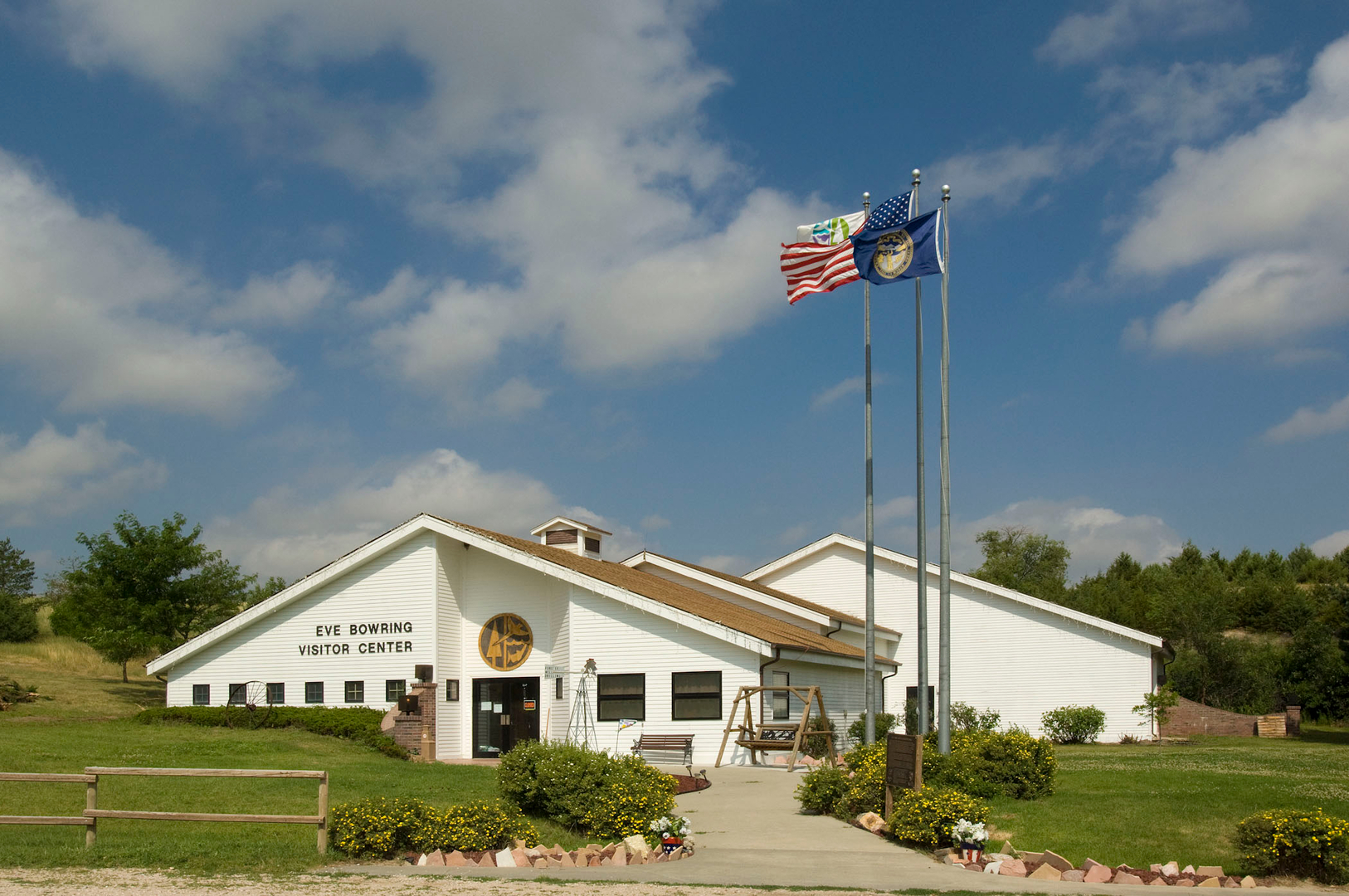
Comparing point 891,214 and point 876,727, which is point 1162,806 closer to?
point 891,214

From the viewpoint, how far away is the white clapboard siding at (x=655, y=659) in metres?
25.8

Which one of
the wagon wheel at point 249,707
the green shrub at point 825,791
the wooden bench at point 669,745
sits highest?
the green shrub at point 825,791

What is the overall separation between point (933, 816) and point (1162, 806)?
350cm

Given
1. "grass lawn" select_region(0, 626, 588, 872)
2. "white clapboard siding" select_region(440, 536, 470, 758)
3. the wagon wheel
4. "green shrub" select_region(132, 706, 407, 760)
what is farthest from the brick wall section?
the wagon wheel

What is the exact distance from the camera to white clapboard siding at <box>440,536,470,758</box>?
2880cm

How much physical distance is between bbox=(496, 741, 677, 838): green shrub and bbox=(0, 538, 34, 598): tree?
304ft

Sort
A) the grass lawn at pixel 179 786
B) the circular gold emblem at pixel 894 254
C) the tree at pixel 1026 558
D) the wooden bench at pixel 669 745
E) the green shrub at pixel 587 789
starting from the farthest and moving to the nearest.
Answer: the tree at pixel 1026 558 → the wooden bench at pixel 669 745 → the circular gold emblem at pixel 894 254 → the green shrub at pixel 587 789 → the grass lawn at pixel 179 786

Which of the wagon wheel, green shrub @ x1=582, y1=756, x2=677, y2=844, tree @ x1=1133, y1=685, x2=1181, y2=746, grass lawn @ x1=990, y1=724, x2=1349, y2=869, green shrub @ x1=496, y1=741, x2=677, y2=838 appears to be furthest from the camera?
tree @ x1=1133, y1=685, x2=1181, y2=746

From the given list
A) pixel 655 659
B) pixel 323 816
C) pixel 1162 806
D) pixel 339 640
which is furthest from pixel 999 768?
pixel 339 640

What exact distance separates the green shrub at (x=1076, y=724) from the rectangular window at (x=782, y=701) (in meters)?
10.6

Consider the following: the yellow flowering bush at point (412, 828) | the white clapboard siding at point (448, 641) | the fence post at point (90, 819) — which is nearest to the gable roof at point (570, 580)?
the white clapboard siding at point (448, 641)

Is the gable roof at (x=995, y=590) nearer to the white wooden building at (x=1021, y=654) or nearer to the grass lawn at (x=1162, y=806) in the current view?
the white wooden building at (x=1021, y=654)

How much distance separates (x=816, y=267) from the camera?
21.5 meters

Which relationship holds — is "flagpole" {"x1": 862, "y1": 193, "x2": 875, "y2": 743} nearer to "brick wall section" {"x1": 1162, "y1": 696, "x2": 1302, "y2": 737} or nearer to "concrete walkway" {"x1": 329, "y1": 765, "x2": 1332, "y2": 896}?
"concrete walkway" {"x1": 329, "y1": 765, "x2": 1332, "y2": 896}
